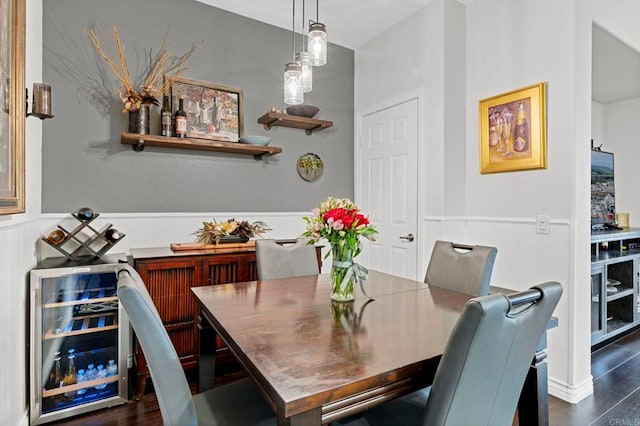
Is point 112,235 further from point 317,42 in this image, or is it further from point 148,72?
point 317,42

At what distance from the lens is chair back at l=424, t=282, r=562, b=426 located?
2.79 feet

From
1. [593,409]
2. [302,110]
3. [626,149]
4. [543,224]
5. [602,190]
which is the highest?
[302,110]

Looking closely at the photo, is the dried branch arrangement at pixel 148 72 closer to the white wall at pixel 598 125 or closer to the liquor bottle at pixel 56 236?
the liquor bottle at pixel 56 236

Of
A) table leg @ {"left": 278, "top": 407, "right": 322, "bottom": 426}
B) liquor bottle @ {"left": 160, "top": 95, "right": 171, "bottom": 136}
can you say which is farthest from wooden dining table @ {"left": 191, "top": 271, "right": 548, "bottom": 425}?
liquor bottle @ {"left": 160, "top": 95, "right": 171, "bottom": 136}

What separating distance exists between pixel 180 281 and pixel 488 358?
6.76 ft

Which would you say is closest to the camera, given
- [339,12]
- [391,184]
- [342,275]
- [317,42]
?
[342,275]

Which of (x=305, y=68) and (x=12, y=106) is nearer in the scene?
(x=12, y=106)

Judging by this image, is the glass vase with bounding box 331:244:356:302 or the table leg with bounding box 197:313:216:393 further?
the table leg with bounding box 197:313:216:393

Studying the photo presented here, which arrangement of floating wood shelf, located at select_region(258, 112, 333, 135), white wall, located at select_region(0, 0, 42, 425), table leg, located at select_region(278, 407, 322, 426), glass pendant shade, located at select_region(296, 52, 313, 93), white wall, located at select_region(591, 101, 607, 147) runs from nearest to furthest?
table leg, located at select_region(278, 407, 322, 426) → white wall, located at select_region(0, 0, 42, 425) → glass pendant shade, located at select_region(296, 52, 313, 93) → floating wood shelf, located at select_region(258, 112, 333, 135) → white wall, located at select_region(591, 101, 607, 147)

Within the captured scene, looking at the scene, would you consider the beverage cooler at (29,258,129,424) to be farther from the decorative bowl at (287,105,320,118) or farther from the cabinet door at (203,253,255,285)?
the decorative bowl at (287,105,320,118)

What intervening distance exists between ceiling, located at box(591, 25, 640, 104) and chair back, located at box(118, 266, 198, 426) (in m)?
3.26

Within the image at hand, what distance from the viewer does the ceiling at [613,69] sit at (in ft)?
9.27

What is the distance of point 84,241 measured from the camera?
2521 millimetres

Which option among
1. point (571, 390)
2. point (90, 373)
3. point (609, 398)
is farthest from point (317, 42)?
point (609, 398)
